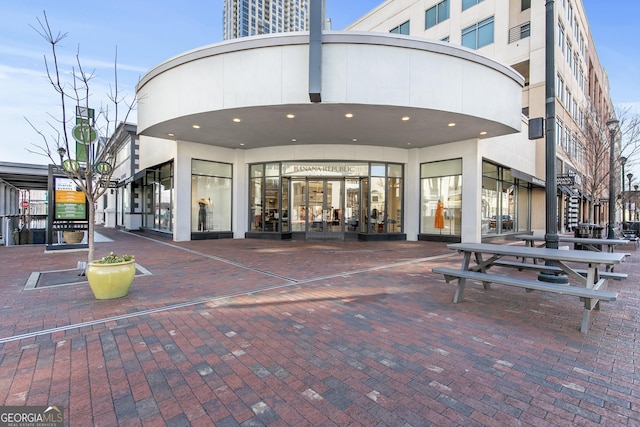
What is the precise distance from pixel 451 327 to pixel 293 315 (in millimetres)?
2072

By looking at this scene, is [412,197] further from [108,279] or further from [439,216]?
[108,279]

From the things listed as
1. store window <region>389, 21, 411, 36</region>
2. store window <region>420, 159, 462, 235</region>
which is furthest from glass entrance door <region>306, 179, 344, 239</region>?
store window <region>389, 21, 411, 36</region>

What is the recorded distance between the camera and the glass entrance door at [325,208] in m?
15.7

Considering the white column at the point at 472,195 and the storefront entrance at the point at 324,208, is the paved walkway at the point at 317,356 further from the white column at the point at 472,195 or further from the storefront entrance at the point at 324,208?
the storefront entrance at the point at 324,208

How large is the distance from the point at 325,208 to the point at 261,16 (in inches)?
3635

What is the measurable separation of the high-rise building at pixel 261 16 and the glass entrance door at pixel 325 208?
273 feet

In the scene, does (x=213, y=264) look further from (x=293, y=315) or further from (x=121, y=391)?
(x=121, y=391)

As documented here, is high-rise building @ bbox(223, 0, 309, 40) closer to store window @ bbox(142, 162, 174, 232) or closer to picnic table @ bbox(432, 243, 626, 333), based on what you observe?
store window @ bbox(142, 162, 174, 232)

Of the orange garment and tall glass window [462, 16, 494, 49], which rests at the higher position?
tall glass window [462, 16, 494, 49]

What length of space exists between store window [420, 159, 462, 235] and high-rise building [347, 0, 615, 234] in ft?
23.9

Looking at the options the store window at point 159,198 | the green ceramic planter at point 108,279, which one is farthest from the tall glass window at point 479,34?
the green ceramic planter at point 108,279

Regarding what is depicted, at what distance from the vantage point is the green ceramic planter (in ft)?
16.7

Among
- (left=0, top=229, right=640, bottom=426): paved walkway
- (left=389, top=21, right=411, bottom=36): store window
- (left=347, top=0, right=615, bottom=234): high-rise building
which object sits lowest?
(left=0, top=229, right=640, bottom=426): paved walkway

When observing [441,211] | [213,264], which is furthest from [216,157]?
[441,211]
